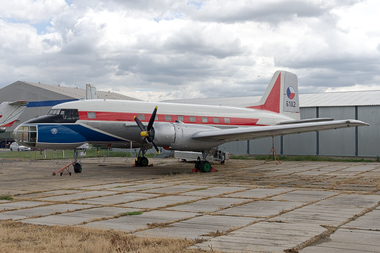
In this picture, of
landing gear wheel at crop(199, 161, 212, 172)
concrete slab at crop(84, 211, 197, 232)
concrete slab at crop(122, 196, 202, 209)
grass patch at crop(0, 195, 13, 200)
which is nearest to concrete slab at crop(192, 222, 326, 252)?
concrete slab at crop(84, 211, 197, 232)

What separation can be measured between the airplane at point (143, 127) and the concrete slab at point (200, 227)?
11277mm

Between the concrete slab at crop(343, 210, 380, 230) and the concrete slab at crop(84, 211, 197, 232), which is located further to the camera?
the concrete slab at crop(84, 211, 197, 232)

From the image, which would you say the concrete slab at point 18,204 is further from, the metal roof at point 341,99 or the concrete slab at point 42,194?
the metal roof at point 341,99

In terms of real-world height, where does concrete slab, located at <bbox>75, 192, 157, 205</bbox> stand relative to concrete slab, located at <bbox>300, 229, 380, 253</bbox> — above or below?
below

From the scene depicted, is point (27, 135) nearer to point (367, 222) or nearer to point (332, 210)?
point (332, 210)

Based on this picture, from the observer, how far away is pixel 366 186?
15414 millimetres

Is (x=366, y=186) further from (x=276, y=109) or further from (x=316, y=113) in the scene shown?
(x=316, y=113)

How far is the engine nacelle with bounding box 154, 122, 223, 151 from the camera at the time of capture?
65.9 ft

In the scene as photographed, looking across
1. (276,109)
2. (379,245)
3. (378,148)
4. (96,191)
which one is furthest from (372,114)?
(379,245)

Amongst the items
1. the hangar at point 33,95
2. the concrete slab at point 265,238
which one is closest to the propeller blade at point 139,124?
the concrete slab at point 265,238

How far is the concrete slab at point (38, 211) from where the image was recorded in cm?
963

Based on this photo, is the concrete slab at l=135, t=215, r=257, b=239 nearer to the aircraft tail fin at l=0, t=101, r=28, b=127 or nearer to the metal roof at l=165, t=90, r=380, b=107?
the metal roof at l=165, t=90, r=380, b=107

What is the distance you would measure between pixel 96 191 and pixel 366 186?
34.3 feet

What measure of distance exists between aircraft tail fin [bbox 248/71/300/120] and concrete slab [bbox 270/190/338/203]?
1540 centimetres
